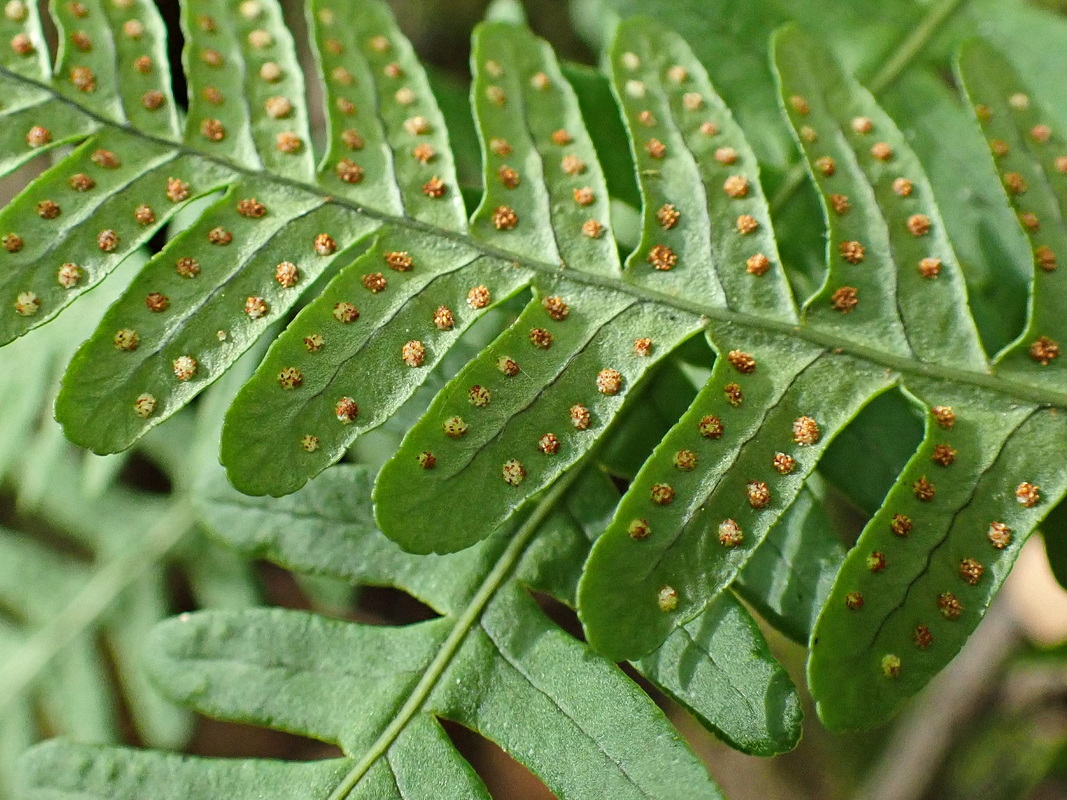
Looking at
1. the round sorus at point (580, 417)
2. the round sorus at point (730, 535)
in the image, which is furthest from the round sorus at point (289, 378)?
the round sorus at point (730, 535)

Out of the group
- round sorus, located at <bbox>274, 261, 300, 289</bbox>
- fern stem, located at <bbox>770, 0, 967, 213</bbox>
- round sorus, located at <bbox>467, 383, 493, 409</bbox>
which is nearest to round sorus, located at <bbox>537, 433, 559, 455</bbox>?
round sorus, located at <bbox>467, 383, 493, 409</bbox>

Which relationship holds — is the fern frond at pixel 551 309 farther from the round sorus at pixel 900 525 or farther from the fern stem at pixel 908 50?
the fern stem at pixel 908 50

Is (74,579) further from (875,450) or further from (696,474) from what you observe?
(875,450)

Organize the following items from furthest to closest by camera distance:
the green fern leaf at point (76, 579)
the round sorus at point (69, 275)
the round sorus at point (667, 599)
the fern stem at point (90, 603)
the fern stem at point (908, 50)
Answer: the fern stem at point (90, 603) < the green fern leaf at point (76, 579) < the fern stem at point (908, 50) < the round sorus at point (69, 275) < the round sorus at point (667, 599)

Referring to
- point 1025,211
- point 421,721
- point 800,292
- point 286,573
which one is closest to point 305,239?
point 421,721

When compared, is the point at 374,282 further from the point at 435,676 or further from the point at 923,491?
the point at 923,491

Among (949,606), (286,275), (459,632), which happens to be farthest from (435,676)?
(949,606)
